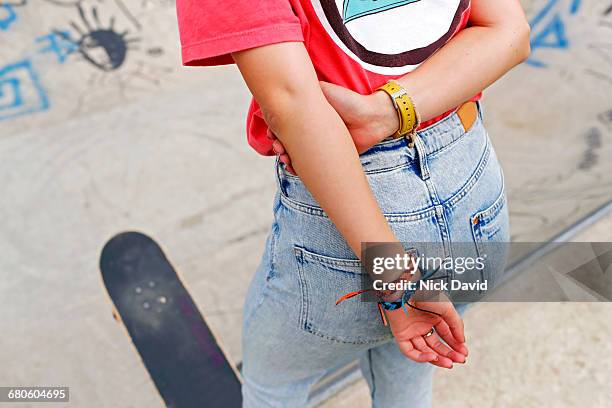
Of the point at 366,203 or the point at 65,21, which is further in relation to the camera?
the point at 65,21

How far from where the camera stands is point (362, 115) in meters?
0.73

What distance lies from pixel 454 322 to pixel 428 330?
0.04 meters

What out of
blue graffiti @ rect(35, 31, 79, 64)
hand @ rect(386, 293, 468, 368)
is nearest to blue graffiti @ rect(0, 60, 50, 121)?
blue graffiti @ rect(35, 31, 79, 64)

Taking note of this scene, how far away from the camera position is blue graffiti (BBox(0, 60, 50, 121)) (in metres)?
2.65

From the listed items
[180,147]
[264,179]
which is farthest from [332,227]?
[180,147]

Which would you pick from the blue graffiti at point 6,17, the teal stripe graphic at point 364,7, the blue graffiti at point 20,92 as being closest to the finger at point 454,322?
the teal stripe graphic at point 364,7

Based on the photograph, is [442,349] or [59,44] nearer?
[442,349]

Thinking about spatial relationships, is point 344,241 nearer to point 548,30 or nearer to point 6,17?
point 548,30

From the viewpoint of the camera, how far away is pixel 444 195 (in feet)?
2.57

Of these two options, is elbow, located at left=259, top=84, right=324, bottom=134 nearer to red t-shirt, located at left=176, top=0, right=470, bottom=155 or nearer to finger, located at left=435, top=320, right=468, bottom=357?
red t-shirt, located at left=176, top=0, right=470, bottom=155

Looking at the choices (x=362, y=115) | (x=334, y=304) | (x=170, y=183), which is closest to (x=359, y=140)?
(x=362, y=115)

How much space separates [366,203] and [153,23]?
2.70 metres

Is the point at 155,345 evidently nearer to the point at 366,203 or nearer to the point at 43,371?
the point at 43,371

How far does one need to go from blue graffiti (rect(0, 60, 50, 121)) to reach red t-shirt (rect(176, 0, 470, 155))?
2.23 meters
